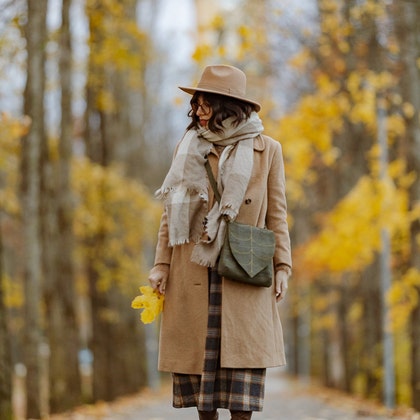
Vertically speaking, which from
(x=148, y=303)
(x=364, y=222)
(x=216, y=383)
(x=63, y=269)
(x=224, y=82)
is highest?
(x=224, y=82)

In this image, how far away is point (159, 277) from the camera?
18.1 feet

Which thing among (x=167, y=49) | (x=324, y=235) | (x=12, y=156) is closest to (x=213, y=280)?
(x=12, y=156)

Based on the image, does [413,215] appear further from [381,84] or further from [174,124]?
[174,124]

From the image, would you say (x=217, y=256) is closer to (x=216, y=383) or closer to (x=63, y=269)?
(x=216, y=383)

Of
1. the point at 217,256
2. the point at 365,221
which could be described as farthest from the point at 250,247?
the point at 365,221

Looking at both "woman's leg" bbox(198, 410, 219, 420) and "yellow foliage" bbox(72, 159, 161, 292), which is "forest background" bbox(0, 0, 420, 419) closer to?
"yellow foliage" bbox(72, 159, 161, 292)

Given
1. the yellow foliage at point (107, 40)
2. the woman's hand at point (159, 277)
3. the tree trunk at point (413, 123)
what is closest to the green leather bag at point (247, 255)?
the woman's hand at point (159, 277)

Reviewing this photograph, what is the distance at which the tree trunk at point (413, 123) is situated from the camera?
12.5m

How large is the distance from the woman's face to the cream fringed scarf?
0.20 ft

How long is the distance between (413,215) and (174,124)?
27.3 metres

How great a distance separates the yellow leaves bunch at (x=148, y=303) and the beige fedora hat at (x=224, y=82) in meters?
1.18

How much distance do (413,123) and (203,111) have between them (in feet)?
25.9

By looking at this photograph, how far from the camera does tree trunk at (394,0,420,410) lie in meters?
12.5

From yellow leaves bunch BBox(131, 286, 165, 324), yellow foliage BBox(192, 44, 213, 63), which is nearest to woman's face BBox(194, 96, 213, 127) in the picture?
yellow leaves bunch BBox(131, 286, 165, 324)
